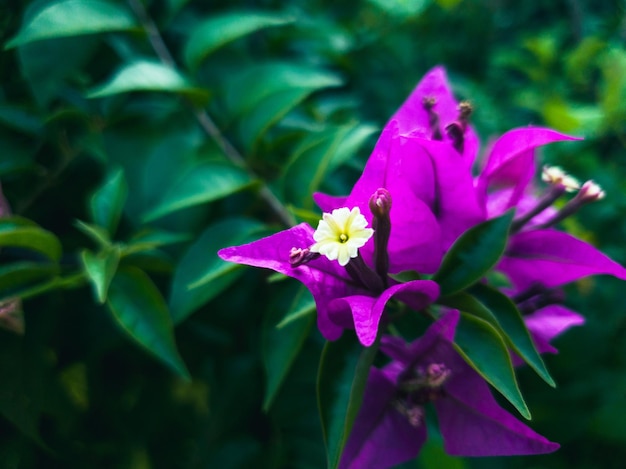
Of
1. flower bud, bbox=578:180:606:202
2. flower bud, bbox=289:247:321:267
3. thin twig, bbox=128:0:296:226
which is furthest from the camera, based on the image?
thin twig, bbox=128:0:296:226

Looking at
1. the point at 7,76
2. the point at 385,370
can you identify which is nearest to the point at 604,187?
the point at 385,370

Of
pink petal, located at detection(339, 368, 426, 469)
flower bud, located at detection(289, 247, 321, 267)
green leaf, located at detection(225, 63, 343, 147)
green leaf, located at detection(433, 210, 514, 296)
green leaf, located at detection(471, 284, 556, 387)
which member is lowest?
pink petal, located at detection(339, 368, 426, 469)

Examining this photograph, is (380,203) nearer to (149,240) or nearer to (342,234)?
(342,234)

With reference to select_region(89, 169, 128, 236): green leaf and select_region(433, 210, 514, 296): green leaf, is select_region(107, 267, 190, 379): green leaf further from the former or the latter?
select_region(433, 210, 514, 296): green leaf

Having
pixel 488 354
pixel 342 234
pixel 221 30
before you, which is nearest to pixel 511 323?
pixel 488 354

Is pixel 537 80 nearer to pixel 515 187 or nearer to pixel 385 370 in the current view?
pixel 515 187

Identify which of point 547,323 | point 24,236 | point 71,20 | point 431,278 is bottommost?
point 547,323

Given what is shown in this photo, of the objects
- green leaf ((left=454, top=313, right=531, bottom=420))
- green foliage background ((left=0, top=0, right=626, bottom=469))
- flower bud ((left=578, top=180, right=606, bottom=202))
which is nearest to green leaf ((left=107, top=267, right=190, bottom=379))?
green foliage background ((left=0, top=0, right=626, bottom=469))
